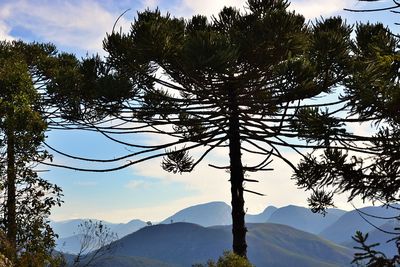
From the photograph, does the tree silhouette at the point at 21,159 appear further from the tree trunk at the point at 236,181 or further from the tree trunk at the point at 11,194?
the tree trunk at the point at 236,181

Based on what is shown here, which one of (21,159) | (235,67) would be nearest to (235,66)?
(235,67)

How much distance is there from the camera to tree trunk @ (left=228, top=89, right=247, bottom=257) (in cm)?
1138

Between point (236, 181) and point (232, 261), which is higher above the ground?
point (236, 181)

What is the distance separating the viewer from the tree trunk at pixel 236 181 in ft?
37.3

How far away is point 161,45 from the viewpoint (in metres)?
9.30

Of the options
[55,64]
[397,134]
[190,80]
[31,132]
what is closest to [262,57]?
[190,80]

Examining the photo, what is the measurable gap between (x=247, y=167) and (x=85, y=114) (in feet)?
15.5

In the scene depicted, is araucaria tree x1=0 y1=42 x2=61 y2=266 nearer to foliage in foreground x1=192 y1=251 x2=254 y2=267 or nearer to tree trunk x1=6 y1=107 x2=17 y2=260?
tree trunk x1=6 y1=107 x2=17 y2=260

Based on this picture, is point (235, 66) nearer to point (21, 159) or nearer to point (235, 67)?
point (235, 67)

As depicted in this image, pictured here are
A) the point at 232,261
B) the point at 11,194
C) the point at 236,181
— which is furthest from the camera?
the point at 11,194

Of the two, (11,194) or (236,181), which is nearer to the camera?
(236,181)

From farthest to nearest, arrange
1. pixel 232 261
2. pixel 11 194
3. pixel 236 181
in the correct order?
pixel 11 194, pixel 236 181, pixel 232 261

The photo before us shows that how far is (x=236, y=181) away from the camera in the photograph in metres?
11.8

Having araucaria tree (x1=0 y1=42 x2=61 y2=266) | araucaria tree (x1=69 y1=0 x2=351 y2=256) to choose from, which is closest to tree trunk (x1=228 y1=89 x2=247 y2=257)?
araucaria tree (x1=69 y1=0 x2=351 y2=256)
